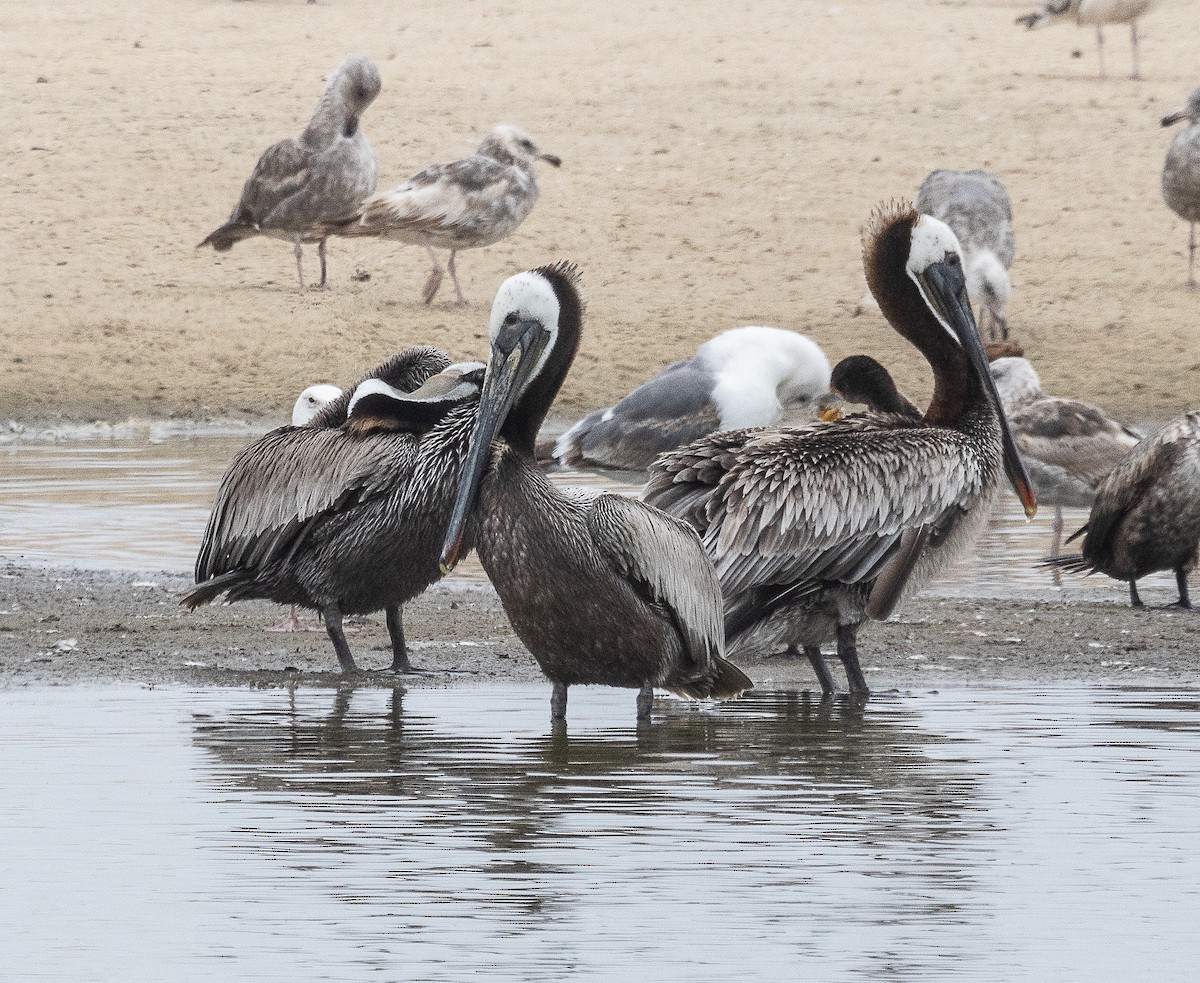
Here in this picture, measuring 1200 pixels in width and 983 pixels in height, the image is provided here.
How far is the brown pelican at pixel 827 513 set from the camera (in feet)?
18.3

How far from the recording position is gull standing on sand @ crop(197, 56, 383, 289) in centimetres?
1483

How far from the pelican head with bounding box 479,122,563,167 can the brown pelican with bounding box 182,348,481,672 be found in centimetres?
891

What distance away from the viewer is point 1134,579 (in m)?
7.52

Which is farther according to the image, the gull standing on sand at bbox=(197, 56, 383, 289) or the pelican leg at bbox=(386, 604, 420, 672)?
the gull standing on sand at bbox=(197, 56, 383, 289)

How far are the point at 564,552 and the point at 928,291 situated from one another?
1.76 m

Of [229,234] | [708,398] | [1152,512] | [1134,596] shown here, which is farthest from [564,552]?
[229,234]

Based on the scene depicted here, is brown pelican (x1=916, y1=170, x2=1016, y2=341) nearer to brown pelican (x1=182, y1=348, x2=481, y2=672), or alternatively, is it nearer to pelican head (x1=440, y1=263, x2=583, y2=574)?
brown pelican (x1=182, y1=348, x2=481, y2=672)

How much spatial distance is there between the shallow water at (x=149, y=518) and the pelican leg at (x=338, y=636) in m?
1.83

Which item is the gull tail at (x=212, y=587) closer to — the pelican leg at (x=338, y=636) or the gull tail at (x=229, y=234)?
the pelican leg at (x=338, y=636)

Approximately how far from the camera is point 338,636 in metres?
5.95

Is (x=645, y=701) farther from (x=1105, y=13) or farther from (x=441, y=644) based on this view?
(x=1105, y=13)

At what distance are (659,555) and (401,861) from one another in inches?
57.1

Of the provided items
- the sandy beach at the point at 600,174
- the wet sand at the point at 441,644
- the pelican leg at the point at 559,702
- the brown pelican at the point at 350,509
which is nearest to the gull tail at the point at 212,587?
the brown pelican at the point at 350,509

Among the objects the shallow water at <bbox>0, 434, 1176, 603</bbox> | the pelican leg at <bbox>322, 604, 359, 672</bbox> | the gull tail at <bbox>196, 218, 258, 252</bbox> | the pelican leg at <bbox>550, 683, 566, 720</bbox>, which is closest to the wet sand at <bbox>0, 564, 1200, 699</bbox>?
the pelican leg at <bbox>322, 604, 359, 672</bbox>
